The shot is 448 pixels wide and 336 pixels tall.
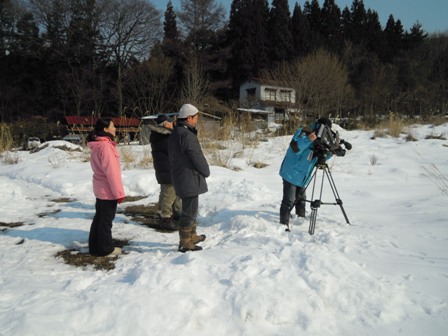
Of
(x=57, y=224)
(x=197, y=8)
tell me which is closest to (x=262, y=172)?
(x=57, y=224)

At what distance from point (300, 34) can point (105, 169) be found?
39.9m

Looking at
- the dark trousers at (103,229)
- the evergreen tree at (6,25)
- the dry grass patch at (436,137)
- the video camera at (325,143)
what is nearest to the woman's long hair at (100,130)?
the dark trousers at (103,229)

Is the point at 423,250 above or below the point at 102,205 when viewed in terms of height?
below

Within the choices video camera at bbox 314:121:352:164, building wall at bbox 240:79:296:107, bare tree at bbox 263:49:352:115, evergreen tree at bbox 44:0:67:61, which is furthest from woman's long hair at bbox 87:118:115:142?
evergreen tree at bbox 44:0:67:61

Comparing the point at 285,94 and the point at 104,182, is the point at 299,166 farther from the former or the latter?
the point at 285,94

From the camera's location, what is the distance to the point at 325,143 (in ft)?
12.9

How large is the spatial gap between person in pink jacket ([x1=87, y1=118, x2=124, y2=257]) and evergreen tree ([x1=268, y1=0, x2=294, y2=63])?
3503cm

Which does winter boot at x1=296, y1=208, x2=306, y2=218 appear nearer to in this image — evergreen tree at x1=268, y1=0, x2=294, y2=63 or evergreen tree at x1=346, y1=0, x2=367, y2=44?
evergreen tree at x1=268, y1=0, x2=294, y2=63

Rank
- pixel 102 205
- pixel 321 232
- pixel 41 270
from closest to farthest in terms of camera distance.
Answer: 1. pixel 41 270
2. pixel 102 205
3. pixel 321 232

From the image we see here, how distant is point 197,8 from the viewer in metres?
32.8

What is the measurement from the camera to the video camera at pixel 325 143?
3.87m

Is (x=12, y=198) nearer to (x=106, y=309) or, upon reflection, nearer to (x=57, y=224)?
(x=57, y=224)

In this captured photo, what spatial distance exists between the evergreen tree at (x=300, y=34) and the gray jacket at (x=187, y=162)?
36.5 m

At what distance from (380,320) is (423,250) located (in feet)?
4.53
